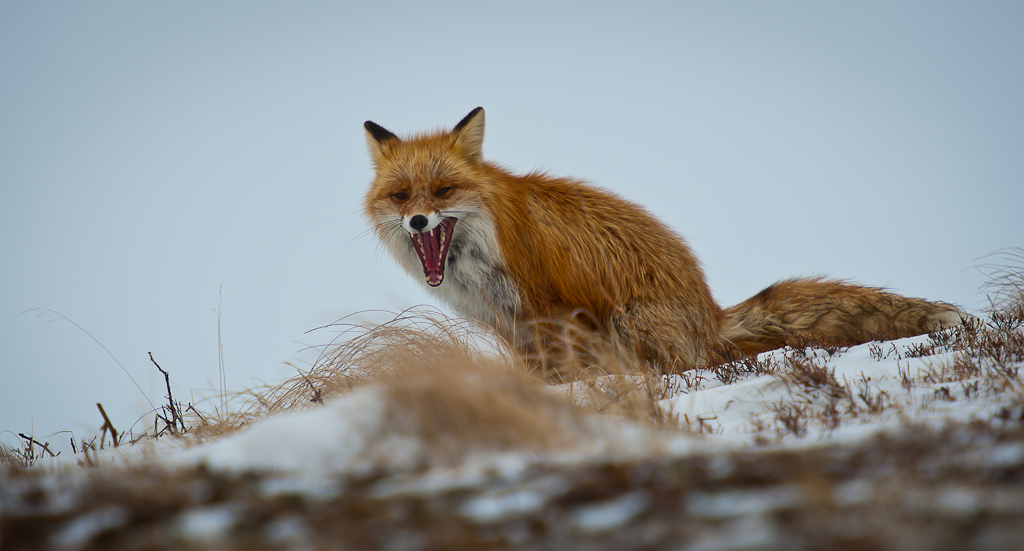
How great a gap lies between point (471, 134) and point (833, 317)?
4397 mm

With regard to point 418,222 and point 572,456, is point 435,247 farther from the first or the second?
point 572,456

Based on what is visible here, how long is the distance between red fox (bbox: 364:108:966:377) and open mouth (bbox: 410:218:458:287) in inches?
0.4

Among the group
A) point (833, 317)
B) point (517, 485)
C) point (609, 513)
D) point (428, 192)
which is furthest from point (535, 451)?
point (833, 317)

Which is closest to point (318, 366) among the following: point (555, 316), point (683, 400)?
point (555, 316)

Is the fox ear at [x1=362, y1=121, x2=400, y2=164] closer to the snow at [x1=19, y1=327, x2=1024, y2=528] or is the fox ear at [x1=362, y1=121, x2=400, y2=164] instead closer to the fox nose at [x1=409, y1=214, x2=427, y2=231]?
the fox nose at [x1=409, y1=214, x2=427, y2=231]

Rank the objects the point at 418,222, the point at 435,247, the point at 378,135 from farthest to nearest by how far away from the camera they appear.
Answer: the point at 378,135
the point at 435,247
the point at 418,222

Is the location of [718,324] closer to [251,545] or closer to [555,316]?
[555,316]

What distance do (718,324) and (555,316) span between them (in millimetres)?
1988

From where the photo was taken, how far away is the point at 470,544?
1.18m

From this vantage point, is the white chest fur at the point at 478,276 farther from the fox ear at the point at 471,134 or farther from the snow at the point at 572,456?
the snow at the point at 572,456

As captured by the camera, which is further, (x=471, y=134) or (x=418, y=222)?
(x=471, y=134)

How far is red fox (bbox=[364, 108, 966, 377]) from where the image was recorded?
18.2 ft

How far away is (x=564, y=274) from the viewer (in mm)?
5660

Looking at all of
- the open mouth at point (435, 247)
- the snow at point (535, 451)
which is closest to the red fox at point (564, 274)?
the open mouth at point (435, 247)
